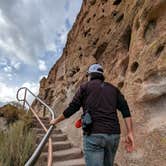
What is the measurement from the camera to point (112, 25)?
6.27 m

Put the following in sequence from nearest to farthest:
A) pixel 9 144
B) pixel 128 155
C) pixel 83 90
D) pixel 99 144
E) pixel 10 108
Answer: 1. pixel 99 144
2. pixel 83 90
3. pixel 128 155
4. pixel 9 144
5. pixel 10 108

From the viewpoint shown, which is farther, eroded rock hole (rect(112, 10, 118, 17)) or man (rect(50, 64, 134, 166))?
eroded rock hole (rect(112, 10, 118, 17))

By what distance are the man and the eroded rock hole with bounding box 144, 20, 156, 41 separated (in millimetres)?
1841

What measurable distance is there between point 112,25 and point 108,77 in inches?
67.6

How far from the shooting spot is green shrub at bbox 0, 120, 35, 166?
375cm

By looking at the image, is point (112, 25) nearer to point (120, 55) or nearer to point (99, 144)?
point (120, 55)

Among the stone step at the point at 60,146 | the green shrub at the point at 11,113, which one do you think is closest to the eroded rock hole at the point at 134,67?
the stone step at the point at 60,146

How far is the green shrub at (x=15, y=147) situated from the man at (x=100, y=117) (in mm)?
1746

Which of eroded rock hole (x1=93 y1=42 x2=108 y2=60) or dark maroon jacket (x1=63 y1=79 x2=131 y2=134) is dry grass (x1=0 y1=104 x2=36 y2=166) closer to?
dark maroon jacket (x1=63 y1=79 x2=131 y2=134)

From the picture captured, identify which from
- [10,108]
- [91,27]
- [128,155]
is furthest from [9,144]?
[91,27]

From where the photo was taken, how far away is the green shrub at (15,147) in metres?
3.75

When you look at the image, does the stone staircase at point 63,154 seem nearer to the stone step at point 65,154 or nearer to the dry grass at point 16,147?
the stone step at point 65,154

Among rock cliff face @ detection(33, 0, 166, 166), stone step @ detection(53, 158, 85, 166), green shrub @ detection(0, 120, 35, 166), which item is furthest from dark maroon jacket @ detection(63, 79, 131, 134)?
stone step @ detection(53, 158, 85, 166)

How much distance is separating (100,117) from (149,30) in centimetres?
237
